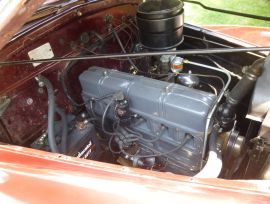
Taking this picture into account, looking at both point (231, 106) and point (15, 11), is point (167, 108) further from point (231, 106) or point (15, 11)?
point (15, 11)

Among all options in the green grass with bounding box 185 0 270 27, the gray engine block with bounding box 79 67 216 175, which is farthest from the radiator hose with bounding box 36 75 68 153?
the green grass with bounding box 185 0 270 27

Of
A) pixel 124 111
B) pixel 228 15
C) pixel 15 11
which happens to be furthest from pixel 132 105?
pixel 228 15

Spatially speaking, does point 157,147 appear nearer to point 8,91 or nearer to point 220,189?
point 220,189

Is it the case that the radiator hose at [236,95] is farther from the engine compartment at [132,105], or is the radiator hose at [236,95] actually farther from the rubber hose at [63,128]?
the rubber hose at [63,128]

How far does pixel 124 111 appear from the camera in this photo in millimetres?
1373

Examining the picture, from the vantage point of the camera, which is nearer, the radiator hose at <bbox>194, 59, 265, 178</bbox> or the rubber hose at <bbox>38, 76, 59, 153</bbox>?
the radiator hose at <bbox>194, 59, 265, 178</bbox>

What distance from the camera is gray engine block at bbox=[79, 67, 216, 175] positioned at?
48.7 inches

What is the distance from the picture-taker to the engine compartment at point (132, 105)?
1.27 m

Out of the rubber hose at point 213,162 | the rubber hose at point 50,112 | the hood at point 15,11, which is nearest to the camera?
the hood at point 15,11

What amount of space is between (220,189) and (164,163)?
0.70 m

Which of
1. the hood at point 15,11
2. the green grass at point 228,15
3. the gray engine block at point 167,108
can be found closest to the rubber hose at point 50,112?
the gray engine block at point 167,108

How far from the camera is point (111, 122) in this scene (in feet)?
5.26

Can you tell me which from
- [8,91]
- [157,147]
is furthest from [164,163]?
[8,91]

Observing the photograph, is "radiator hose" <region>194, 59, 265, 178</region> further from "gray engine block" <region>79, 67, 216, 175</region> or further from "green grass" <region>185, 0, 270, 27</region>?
"green grass" <region>185, 0, 270, 27</region>
